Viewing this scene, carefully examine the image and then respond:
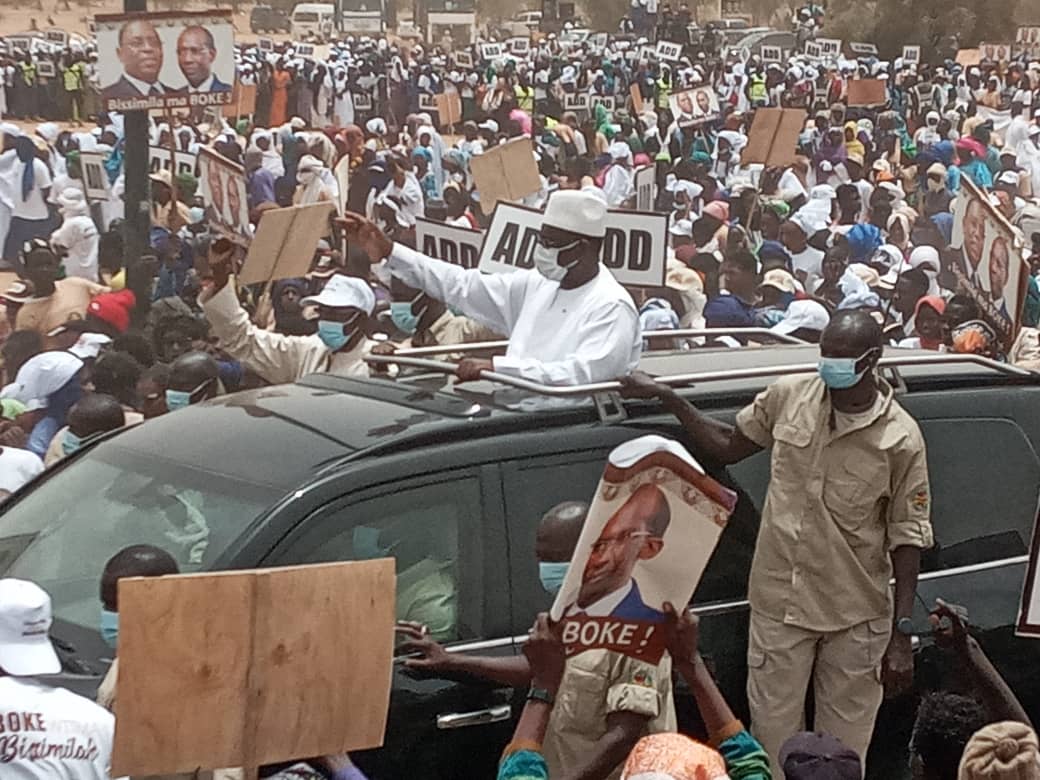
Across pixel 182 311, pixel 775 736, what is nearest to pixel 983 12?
pixel 182 311

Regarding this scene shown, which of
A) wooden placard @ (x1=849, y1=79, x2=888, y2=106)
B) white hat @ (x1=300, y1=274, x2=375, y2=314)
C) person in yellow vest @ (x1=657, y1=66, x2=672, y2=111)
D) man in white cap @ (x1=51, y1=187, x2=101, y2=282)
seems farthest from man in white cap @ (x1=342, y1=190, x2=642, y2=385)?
person in yellow vest @ (x1=657, y1=66, x2=672, y2=111)

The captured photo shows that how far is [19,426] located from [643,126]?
2035 cm

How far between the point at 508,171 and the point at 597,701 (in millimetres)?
7916

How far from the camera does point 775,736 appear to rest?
506cm

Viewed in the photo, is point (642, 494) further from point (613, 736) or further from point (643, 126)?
point (643, 126)

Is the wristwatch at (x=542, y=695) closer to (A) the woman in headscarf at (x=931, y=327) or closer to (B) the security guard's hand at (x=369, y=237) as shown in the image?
(B) the security guard's hand at (x=369, y=237)

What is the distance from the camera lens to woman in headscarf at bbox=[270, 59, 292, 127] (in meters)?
30.4

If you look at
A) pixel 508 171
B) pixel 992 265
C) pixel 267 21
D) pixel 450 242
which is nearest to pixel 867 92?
pixel 508 171

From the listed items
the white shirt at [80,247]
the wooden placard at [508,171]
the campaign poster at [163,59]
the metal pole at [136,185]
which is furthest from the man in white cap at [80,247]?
the wooden placard at [508,171]

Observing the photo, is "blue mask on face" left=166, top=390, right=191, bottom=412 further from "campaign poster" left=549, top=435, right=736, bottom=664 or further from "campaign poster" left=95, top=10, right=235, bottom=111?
"campaign poster" left=95, top=10, right=235, bottom=111

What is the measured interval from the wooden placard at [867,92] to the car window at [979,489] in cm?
1698

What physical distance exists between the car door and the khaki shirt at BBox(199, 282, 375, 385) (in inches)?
102

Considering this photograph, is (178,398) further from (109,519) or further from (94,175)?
(94,175)

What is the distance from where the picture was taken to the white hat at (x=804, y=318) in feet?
29.1
